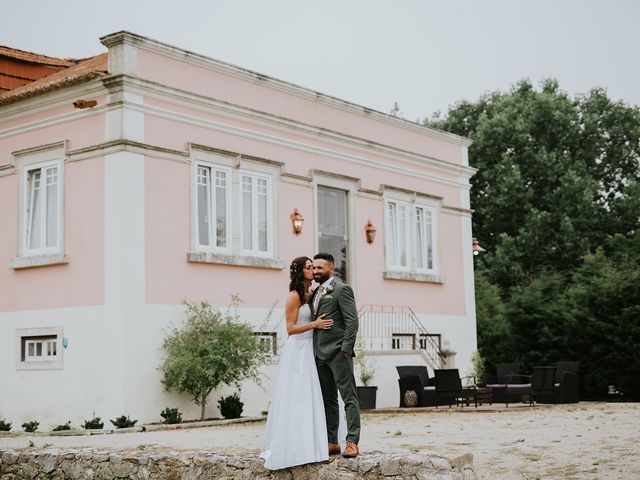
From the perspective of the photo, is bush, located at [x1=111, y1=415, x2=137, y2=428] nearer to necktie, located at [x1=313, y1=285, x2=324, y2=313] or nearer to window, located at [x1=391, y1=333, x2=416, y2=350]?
necktie, located at [x1=313, y1=285, x2=324, y2=313]

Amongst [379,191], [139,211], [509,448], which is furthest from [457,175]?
[509,448]

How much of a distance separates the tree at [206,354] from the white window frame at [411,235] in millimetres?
5732

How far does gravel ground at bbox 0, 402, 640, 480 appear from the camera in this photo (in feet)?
31.6

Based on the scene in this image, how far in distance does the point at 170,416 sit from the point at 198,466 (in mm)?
6277

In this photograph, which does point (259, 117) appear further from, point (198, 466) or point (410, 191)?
point (198, 466)

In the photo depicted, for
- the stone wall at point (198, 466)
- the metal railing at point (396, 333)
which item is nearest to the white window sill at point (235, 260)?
the metal railing at point (396, 333)

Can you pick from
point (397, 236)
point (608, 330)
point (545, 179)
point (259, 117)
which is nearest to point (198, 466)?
point (259, 117)

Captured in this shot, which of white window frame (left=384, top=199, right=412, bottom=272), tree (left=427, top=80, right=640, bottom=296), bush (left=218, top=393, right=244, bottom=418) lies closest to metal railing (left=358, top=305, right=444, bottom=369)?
white window frame (left=384, top=199, right=412, bottom=272)

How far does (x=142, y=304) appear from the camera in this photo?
52.7 ft

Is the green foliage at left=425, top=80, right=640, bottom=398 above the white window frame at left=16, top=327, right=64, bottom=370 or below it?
above

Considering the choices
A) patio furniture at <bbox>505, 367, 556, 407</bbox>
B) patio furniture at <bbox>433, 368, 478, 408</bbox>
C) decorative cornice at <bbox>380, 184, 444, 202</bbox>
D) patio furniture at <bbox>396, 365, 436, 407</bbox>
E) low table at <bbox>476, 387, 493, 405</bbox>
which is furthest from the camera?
decorative cornice at <bbox>380, 184, 444, 202</bbox>

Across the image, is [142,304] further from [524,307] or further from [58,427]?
[524,307]

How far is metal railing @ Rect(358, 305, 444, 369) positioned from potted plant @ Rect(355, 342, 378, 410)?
33cm

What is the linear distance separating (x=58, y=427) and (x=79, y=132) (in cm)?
488
